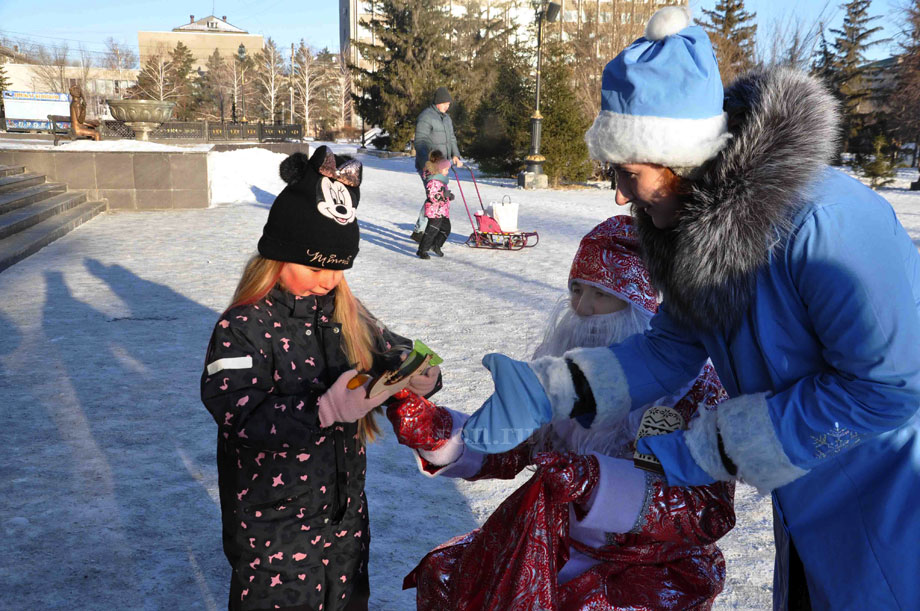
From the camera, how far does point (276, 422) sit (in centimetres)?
165

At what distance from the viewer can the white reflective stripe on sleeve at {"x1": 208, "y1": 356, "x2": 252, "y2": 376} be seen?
172 centimetres

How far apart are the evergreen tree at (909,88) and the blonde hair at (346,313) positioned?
26.7 metres

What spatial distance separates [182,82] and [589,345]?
224 ft

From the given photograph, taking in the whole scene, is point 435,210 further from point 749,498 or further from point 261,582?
point 261,582

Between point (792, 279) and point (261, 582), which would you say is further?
point (261, 582)

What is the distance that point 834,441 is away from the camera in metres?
1.29

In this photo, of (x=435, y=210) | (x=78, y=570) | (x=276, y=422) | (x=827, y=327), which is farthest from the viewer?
(x=435, y=210)

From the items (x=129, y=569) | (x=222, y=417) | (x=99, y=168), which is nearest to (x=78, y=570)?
(x=129, y=569)

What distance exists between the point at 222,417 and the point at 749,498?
2.70m

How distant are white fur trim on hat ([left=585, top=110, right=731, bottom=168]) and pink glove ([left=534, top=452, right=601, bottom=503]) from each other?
653 millimetres

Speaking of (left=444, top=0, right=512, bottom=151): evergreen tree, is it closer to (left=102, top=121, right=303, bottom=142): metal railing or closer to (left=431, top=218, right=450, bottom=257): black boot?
(left=102, top=121, right=303, bottom=142): metal railing

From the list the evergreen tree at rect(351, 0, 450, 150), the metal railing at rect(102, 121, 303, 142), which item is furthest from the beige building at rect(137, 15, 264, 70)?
the metal railing at rect(102, 121, 303, 142)

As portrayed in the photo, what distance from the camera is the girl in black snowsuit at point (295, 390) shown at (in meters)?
1.77

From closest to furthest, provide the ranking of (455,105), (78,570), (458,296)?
(78,570)
(458,296)
(455,105)
